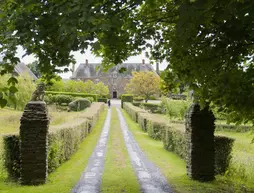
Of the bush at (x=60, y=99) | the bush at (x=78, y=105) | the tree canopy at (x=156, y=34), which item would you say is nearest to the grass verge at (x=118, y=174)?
the tree canopy at (x=156, y=34)

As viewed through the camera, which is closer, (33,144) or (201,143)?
(33,144)

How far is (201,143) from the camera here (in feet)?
31.1

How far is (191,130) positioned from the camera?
9.50 m

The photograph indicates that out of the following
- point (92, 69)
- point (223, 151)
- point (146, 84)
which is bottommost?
point (223, 151)

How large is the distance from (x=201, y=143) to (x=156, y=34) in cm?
363

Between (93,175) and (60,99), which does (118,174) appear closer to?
(93,175)

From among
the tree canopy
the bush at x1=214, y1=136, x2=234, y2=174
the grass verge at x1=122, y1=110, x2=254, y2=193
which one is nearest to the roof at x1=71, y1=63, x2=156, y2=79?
the grass verge at x1=122, y1=110, x2=254, y2=193

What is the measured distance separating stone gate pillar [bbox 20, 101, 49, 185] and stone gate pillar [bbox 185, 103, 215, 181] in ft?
14.2

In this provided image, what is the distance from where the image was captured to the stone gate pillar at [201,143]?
946cm

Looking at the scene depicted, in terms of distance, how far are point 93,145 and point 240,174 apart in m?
9.27

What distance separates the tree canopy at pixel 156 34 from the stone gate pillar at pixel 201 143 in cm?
182

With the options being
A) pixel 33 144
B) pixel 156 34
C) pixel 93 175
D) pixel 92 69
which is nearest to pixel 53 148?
pixel 93 175

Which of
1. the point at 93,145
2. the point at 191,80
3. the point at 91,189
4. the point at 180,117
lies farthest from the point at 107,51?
the point at 180,117

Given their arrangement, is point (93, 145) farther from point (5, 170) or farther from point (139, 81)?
point (139, 81)
